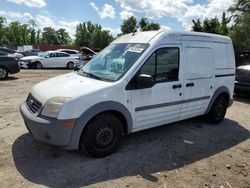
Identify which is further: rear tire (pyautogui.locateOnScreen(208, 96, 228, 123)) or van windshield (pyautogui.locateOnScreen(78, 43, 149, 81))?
rear tire (pyautogui.locateOnScreen(208, 96, 228, 123))

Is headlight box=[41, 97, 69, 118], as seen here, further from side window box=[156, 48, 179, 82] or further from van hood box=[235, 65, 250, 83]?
van hood box=[235, 65, 250, 83]

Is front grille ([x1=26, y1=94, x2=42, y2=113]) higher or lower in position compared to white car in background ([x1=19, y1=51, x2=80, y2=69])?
lower

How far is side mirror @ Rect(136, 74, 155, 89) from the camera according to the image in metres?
4.37

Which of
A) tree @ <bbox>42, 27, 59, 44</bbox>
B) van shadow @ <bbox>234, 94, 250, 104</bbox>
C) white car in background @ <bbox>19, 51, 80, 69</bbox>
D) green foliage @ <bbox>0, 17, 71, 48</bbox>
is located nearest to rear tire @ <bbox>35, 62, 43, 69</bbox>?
white car in background @ <bbox>19, 51, 80, 69</bbox>

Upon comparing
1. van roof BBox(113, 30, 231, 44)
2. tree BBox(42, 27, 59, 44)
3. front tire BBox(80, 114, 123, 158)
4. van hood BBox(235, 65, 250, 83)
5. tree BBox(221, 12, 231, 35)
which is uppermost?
tree BBox(42, 27, 59, 44)

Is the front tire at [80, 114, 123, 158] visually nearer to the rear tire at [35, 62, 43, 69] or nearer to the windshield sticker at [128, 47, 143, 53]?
the windshield sticker at [128, 47, 143, 53]

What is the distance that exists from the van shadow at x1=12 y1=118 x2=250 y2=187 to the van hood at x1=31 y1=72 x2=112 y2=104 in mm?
951

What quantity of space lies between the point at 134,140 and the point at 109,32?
73439 mm

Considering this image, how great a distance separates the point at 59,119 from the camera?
3.88 m

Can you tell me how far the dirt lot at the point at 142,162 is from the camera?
3.81m

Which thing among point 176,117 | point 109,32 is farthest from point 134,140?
point 109,32

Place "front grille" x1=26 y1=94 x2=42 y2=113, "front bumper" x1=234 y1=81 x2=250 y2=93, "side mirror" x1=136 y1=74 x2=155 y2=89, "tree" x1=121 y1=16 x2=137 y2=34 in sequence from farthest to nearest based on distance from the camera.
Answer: "tree" x1=121 y1=16 x2=137 y2=34 → "front bumper" x1=234 y1=81 x2=250 y2=93 → "side mirror" x1=136 y1=74 x2=155 y2=89 → "front grille" x1=26 y1=94 x2=42 y2=113

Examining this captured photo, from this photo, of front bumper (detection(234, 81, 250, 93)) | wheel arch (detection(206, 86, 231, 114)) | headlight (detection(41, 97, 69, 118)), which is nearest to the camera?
headlight (detection(41, 97, 69, 118))

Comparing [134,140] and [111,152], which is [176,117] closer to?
[134,140]
